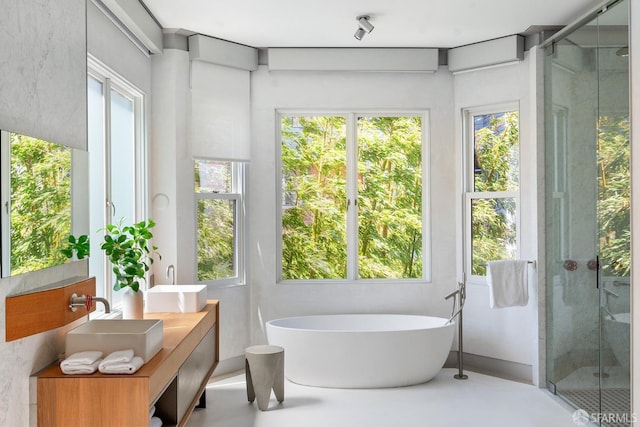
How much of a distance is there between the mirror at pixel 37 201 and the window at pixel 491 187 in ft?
11.3

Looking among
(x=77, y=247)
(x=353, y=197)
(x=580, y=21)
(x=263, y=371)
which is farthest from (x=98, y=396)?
(x=580, y=21)

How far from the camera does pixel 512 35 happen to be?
16.7 ft

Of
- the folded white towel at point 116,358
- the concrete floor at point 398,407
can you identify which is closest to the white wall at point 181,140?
the concrete floor at point 398,407

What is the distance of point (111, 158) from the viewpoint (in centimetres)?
417

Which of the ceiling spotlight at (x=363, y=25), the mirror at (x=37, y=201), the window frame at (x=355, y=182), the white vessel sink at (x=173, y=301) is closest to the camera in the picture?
the mirror at (x=37, y=201)

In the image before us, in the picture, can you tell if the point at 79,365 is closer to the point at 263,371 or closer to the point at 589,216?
the point at 263,371

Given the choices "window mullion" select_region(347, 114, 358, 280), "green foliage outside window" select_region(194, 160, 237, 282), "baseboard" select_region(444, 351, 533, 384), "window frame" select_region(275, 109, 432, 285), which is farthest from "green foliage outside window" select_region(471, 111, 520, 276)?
"green foliage outside window" select_region(194, 160, 237, 282)

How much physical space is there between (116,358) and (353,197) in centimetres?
336

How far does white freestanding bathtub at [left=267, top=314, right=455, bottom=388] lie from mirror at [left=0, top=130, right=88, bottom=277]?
2.16 m

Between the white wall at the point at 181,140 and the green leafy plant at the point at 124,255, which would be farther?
the white wall at the point at 181,140

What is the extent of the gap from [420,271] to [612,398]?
2178mm

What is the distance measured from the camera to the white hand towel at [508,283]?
16.1 ft

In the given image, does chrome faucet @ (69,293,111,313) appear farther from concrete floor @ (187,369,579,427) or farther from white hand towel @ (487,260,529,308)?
white hand towel @ (487,260,529,308)

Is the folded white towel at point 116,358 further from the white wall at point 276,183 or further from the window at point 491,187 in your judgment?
the window at point 491,187
